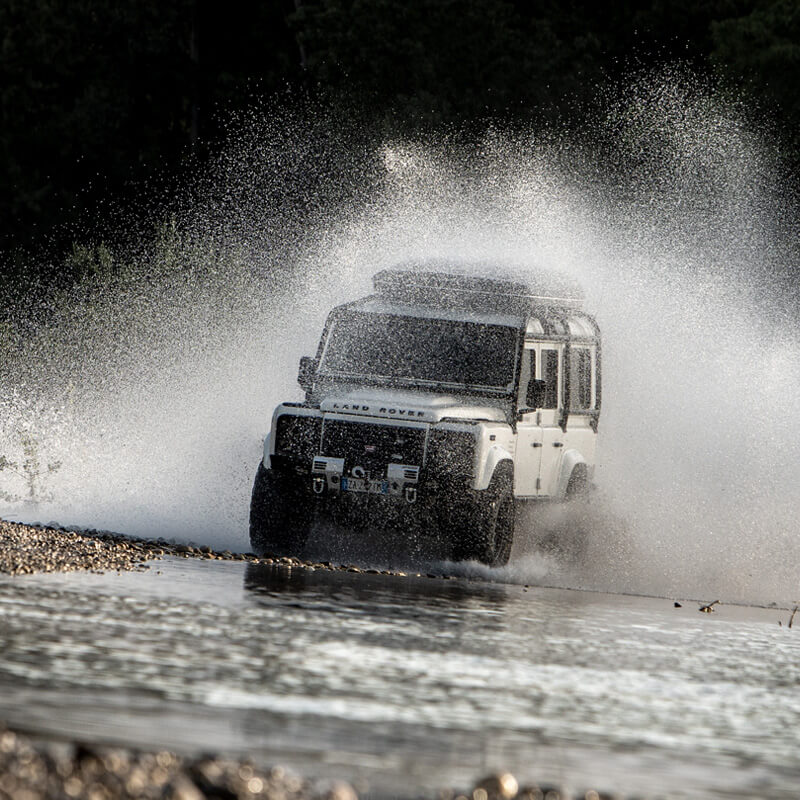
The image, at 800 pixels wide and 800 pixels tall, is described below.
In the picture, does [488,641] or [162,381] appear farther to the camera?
[162,381]

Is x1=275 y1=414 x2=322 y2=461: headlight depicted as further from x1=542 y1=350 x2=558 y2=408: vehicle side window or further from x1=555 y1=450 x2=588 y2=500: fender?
x1=555 y1=450 x2=588 y2=500: fender

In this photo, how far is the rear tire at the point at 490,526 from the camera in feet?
53.3

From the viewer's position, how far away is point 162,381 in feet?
82.5

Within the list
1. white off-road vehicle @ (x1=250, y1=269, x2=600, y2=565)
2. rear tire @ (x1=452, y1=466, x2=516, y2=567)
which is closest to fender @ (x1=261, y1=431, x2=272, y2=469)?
white off-road vehicle @ (x1=250, y1=269, x2=600, y2=565)

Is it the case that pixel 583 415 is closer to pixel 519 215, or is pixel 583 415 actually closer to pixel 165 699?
pixel 519 215

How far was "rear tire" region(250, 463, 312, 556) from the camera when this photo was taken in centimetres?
1655

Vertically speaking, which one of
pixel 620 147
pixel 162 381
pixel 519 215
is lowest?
pixel 162 381

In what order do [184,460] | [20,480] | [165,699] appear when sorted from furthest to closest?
1. [20,480]
2. [184,460]
3. [165,699]

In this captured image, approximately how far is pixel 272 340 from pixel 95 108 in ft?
123

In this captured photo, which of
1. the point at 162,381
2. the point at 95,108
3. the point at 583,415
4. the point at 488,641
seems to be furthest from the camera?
the point at 95,108

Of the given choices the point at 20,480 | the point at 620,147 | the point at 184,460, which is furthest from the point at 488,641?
the point at 620,147

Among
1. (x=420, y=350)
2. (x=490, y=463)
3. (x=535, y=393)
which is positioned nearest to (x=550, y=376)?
(x=535, y=393)

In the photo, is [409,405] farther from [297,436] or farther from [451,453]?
[297,436]

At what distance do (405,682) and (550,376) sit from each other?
845 centimetres
